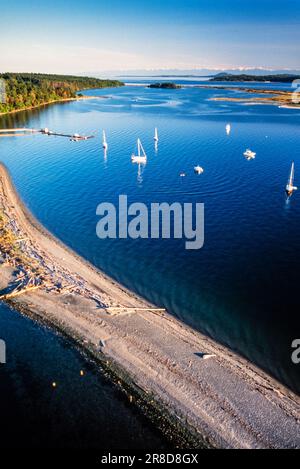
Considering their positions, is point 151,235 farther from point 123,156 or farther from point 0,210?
point 123,156

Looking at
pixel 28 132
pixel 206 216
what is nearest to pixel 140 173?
pixel 206 216

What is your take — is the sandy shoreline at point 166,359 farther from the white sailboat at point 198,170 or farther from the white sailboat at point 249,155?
the white sailboat at point 249,155

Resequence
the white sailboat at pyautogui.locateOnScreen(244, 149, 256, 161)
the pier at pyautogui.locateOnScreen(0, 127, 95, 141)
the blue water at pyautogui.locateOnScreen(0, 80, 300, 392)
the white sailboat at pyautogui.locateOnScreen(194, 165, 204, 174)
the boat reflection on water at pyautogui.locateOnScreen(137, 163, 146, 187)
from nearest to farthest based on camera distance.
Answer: the blue water at pyautogui.locateOnScreen(0, 80, 300, 392) → the boat reflection on water at pyautogui.locateOnScreen(137, 163, 146, 187) → the white sailboat at pyautogui.locateOnScreen(194, 165, 204, 174) → the white sailboat at pyautogui.locateOnScreen(244, 149, 256, 161) → the pier at pyautogui.locateOnScreen(0, 127, 95, 141)

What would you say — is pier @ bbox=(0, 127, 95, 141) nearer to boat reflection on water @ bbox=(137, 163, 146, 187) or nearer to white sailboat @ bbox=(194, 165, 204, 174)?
boat reflection on water @ bbox=(137, 163, 146, 187)

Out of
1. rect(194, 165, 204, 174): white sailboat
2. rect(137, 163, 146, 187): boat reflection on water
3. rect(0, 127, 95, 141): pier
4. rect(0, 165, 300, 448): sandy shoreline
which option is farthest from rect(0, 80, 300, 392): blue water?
rect(0, 127, 95, 141): pier

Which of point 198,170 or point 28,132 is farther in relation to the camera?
point 28,132

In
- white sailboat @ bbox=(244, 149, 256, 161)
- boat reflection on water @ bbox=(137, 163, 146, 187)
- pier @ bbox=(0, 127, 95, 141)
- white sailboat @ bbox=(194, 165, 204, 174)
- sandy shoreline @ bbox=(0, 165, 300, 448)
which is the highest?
pier @ bbox=(0, 127, 95, 141)

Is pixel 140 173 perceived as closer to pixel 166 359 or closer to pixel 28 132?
pixel 166 359
